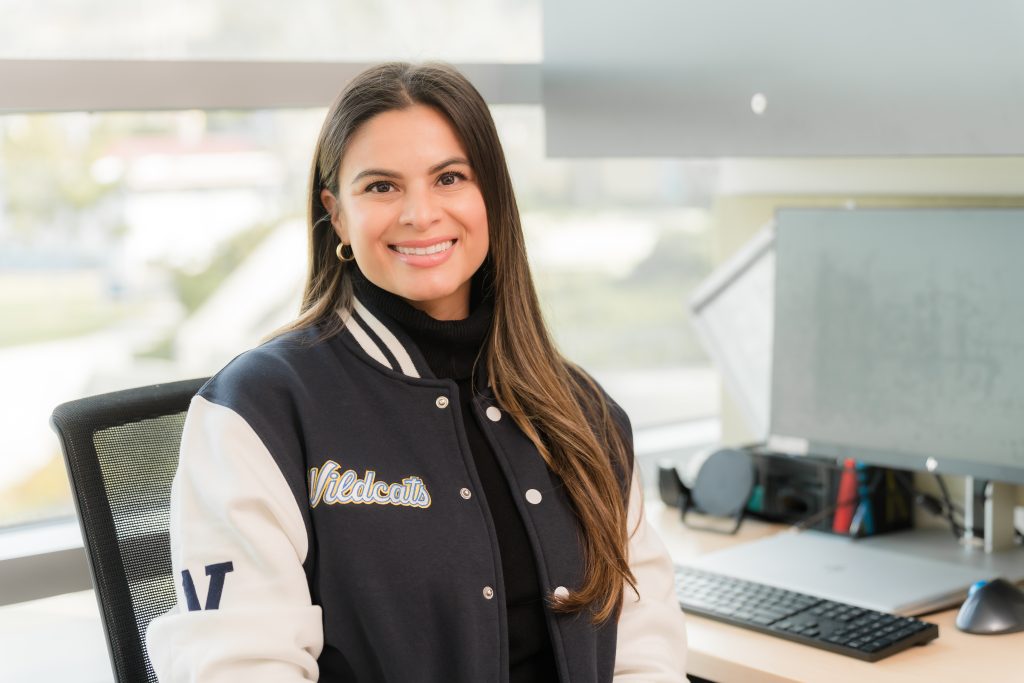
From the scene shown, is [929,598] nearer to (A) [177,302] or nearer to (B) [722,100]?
(B) [722,100]

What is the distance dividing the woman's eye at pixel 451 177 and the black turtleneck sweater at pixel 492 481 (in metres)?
0.15

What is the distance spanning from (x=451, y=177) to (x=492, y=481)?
0.36 metres

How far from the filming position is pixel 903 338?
1.79 meters

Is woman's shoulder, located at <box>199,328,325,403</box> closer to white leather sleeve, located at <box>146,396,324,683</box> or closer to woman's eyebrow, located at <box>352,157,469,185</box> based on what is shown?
white leather sleeve, located at <box>146,396,324,683</box>

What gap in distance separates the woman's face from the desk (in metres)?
0.57

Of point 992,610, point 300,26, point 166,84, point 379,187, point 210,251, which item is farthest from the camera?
point 210,251

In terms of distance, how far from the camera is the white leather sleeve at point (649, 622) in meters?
1.42

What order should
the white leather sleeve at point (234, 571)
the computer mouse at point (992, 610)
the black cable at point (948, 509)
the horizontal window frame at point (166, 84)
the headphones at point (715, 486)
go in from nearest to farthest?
the white leather sleeve at point (234, 571) < the computer mouse at point (992, 610) < the horizontal window frame at point (166, 84) < the black cable at point (948, 509) < the headphones at point (715, 486)

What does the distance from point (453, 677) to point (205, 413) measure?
0.39 m

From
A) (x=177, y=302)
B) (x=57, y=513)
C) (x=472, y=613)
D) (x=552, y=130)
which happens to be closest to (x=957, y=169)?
(x=552, y=130)

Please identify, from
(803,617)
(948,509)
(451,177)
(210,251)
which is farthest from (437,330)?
(210,251)

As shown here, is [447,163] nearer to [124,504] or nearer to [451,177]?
[451,177]

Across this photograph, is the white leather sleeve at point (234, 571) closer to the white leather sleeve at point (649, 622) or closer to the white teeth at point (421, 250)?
the white teeth at point (421, 250)

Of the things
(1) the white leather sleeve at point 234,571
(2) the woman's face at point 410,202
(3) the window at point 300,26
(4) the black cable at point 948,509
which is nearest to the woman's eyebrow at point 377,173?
(2) the woman's face at point 410,202
